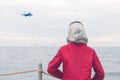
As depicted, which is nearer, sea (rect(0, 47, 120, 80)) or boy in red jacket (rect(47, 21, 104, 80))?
boy in red jacket (rect(47, 21, 104, 80))

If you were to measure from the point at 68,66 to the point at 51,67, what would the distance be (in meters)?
0.21

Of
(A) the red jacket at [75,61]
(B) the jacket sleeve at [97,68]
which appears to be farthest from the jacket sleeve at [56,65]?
(B) the jacket sleeve at [97,68]

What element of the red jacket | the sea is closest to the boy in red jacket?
the red jacket

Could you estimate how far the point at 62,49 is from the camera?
5.62 m

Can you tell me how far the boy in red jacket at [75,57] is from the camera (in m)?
5.60

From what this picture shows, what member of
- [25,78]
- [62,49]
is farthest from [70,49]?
[25,78]

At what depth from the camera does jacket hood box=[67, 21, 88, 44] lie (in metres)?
5.58

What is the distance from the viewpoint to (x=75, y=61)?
5633mm

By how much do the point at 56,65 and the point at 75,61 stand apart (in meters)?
0.22

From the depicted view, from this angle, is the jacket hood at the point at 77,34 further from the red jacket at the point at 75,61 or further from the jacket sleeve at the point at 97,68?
the jacket sleeve at the point at 97,68

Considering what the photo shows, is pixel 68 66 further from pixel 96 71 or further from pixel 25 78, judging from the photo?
pixel 25 78

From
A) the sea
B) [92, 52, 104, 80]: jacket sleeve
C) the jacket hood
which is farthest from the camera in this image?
the sea

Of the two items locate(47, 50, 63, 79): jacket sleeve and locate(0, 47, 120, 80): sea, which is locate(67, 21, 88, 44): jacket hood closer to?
locate(47, 50, 63, 79): jacket sleeve

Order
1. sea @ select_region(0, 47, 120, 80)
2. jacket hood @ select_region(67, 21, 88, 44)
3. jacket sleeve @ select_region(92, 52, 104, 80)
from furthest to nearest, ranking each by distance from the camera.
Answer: sea @ select_region(0, 47, 120, 80) → jacket sleeve @ select_region(92, 52, 104, 80) → jacket hood @ select_region(67, 21, 88, 44)
